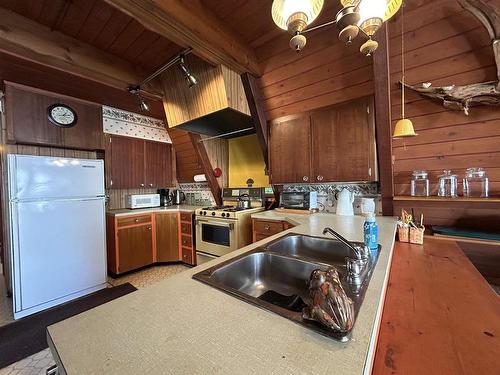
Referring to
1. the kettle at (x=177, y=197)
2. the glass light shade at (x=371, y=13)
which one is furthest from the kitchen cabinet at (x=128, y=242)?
the glass light shade at (x=371, y=13)

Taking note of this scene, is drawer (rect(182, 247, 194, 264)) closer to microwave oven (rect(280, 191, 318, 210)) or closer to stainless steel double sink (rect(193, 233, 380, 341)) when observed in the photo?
microwave oven (rect(280, 191, 318, 210))

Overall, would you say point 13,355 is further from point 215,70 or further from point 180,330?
point 215,70

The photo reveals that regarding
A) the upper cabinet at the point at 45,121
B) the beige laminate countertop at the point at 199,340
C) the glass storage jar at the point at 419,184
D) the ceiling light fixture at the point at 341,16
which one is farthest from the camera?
the upper cabinet at the point at 45,121

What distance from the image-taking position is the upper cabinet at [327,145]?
2.01 m

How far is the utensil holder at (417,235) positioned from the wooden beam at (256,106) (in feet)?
5.64

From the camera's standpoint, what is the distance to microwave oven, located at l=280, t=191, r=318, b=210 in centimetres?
256

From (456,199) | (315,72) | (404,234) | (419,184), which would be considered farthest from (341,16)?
(419,184)

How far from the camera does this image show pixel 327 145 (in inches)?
87.9

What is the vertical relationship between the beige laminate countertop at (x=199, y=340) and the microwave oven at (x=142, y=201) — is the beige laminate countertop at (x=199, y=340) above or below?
below

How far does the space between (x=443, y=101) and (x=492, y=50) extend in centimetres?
36

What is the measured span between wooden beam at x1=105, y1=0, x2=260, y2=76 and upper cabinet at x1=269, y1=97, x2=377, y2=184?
2.84 ft

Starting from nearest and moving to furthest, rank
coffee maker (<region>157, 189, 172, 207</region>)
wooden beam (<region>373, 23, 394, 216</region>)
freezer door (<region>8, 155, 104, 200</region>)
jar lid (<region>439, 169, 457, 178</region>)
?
wooden beam (<region>373, 23, 394, 216</region>)
jar lid (<region>439, 169, 457, 178</region>)
freezer door (<region>8, 155, 104, 200</region>)
coffee maker (<region>157, 189, 172, 207</region>)

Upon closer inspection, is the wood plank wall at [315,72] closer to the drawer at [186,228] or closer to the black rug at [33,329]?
the drawer at [186,228]

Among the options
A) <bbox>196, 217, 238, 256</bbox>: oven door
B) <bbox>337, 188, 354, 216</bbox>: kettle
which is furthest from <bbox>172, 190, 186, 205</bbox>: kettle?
<bbox>337, 188, 354, 216</bbox>: kettle
